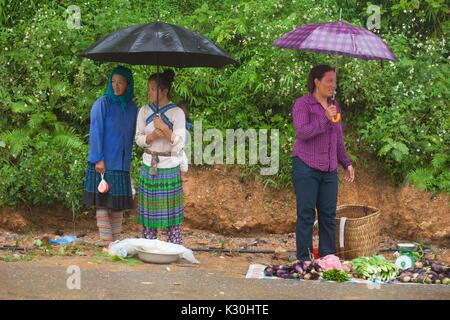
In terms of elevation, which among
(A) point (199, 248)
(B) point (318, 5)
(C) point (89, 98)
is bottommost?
(A) point (199, 248)

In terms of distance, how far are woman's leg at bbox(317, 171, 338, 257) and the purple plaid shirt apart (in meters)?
0.13

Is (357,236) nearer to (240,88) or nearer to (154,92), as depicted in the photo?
(154,92)

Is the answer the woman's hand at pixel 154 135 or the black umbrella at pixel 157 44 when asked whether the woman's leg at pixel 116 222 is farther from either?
the black umbrella at pixel 157 44

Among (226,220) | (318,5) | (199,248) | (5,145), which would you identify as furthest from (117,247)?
(318,5)

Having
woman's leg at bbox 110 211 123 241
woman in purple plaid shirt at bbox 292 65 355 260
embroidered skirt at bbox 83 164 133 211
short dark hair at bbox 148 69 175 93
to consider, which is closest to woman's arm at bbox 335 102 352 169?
woman in purple plaid shirt at bbox 292 65 355 260

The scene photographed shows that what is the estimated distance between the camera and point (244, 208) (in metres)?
10.0

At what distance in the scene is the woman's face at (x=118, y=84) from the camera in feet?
25.4

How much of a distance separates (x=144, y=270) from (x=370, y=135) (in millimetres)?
4024

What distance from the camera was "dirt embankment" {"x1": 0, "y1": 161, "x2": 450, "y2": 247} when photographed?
9.94m

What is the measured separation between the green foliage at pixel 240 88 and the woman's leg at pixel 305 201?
2272mm

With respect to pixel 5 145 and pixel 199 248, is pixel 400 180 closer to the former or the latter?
pixel 199 248

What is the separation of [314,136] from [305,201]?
608 millimetres

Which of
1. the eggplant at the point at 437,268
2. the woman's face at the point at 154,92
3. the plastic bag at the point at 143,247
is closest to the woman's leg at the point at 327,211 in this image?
the eggplant at the point at 437,268

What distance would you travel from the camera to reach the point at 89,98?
1052 cm
